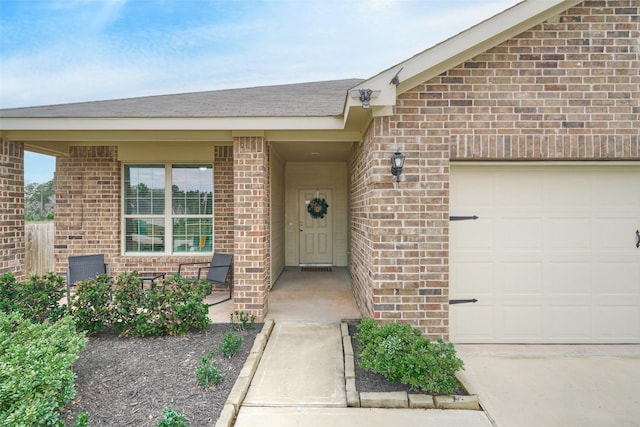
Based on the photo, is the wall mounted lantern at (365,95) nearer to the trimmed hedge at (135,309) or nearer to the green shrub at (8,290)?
the trimmed hedge at (135,309)

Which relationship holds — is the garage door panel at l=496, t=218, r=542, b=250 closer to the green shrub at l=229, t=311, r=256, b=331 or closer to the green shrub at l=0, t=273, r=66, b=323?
the green shrub at l=229, t=311, r=256, b=331

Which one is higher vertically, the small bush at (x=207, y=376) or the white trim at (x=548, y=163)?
the white trim at (x=548, y=163)

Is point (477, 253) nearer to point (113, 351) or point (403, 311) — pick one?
point (403, 311)

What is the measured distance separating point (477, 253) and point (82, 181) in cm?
667

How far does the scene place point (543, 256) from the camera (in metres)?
3.90

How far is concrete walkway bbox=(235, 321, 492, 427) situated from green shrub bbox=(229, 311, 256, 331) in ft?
1.79

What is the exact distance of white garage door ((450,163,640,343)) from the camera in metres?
3.87

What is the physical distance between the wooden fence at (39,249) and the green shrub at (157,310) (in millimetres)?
4366

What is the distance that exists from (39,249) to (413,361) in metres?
7.87

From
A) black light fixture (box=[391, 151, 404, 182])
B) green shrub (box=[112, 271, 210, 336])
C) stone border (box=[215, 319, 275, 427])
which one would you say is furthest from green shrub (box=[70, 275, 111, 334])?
black light fixture (box=[391, 151, 404, 182])

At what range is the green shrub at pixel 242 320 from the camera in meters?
4.11

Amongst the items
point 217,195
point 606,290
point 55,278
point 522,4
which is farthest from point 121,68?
point 606,290

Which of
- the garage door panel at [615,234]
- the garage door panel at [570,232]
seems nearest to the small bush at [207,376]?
the garage door panel at [570,232]

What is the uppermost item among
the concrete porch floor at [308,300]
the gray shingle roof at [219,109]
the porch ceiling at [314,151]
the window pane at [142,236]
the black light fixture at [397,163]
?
the gray shingle roof at [219,109]
